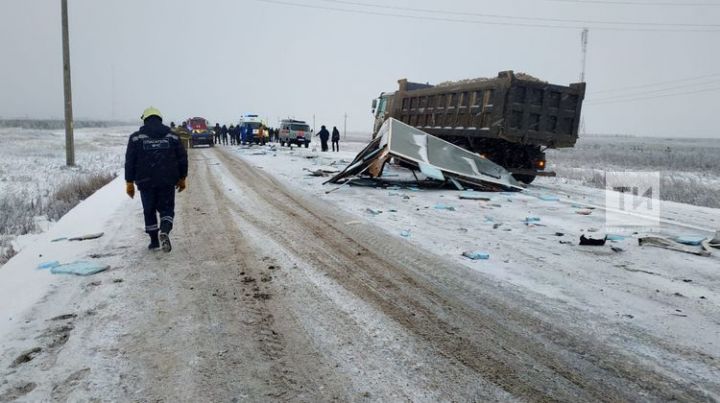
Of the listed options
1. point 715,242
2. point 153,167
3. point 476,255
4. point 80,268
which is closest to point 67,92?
point 153,167

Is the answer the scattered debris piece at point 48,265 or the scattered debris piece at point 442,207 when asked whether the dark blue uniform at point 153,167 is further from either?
the scattered debris piece at point 442,207

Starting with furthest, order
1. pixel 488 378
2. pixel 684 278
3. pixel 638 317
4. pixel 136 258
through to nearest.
→ pixel 136 258, pixel 684 278, pixel 638 317, pixel 488 378

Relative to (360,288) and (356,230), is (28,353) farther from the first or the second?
(356,230)

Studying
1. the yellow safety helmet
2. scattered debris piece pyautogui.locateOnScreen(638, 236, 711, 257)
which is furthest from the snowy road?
the yellow safety helmet

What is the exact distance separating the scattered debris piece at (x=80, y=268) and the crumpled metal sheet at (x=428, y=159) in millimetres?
6973

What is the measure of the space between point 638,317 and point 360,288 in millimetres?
2298

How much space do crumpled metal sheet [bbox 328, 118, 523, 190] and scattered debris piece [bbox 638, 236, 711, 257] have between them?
483 cm

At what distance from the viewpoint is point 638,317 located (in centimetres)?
347

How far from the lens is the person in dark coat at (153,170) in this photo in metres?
5.07

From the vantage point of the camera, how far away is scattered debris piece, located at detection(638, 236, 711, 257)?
539 cm

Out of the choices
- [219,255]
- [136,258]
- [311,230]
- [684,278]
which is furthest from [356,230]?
[684,278]

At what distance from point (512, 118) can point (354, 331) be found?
9627 millimetres

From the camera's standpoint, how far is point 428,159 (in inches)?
420

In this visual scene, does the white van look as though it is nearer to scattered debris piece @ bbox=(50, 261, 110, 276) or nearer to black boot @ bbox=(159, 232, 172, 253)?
black boot @ bbox=(159, 232, 172, 253)
